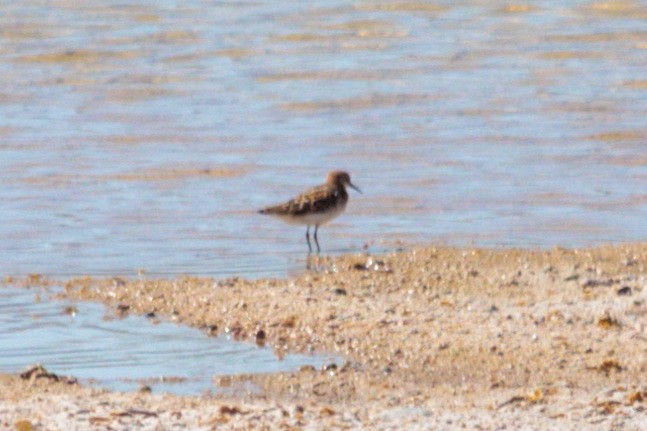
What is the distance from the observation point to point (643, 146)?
15.1 m

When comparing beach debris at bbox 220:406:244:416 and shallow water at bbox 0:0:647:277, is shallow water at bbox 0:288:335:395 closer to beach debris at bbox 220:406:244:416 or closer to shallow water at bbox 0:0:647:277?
beach debris at bbox 220:406:244:416

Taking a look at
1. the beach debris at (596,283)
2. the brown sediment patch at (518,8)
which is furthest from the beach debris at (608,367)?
the brown sediment patch at (518,8)

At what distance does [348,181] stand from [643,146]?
13.6 ft

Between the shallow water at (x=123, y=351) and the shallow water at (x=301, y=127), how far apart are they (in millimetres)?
1412

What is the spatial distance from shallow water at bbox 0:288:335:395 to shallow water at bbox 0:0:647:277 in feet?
4.63

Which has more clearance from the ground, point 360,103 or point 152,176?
point 360,103

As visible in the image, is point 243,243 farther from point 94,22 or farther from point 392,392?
point 94,22

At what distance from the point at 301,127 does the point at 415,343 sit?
8.21m

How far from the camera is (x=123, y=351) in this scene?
8305 millimetres

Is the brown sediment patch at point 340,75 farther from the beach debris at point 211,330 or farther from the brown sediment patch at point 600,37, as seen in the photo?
the beach debris at point 211,330

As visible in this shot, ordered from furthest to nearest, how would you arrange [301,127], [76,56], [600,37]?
1. [600,37]
2. [76,56]
3. [301,127]

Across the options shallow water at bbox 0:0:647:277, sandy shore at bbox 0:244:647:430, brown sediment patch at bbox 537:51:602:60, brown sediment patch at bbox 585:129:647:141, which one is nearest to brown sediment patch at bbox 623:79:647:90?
shallow water at bbox 0:0:647:277

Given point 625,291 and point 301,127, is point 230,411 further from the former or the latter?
point 301,127

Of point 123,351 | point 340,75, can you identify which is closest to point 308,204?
point 123,351
